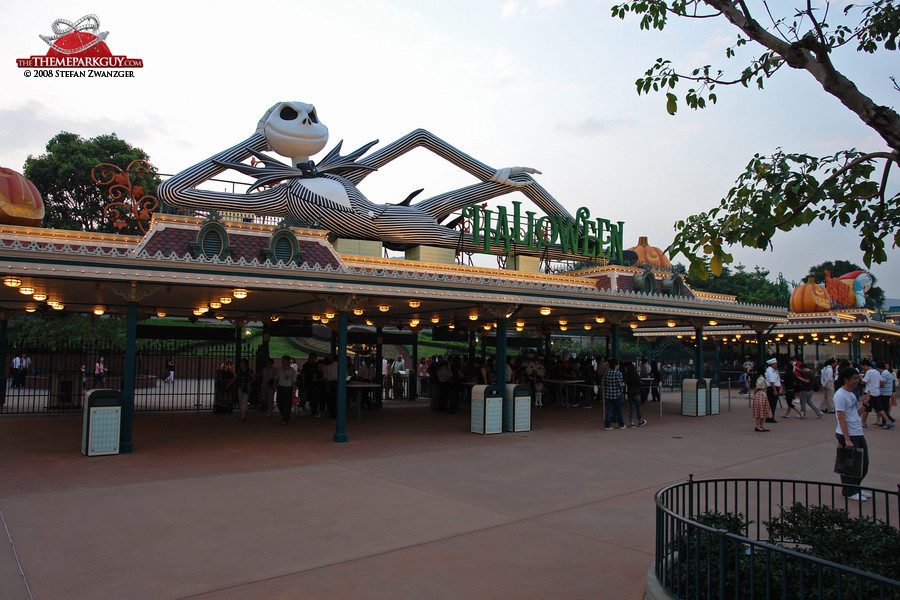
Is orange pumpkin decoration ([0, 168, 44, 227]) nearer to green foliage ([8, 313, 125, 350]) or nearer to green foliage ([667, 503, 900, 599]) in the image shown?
green foliage ([667, 503, 900, 599])

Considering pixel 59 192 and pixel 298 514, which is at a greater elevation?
pixel 59 192

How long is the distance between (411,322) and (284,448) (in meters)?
10.4

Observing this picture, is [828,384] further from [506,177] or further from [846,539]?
[846,539]

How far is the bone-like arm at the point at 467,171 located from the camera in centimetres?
2092

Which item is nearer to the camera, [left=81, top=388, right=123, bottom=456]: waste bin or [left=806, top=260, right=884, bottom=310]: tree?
[left=81, top=388, right=123, bottom=456]: waste bin

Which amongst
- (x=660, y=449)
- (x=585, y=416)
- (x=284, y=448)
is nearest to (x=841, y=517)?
(x=660, y=449)

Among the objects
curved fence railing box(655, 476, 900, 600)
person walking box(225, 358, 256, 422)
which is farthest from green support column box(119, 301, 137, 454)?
curved fence railing box(655, 476, 900, 600)

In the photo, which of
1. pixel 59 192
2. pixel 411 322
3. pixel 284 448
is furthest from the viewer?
pixel 59 192

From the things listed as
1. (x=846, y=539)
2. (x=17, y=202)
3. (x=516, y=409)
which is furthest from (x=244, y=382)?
(x=846, y=539)

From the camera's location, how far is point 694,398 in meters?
20.0

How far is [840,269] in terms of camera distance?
88125 millimetres

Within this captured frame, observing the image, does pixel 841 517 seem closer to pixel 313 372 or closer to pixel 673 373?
pixel 313 372

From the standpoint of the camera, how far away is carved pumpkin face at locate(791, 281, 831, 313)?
35.1m

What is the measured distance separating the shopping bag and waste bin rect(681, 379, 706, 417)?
12.3 m
